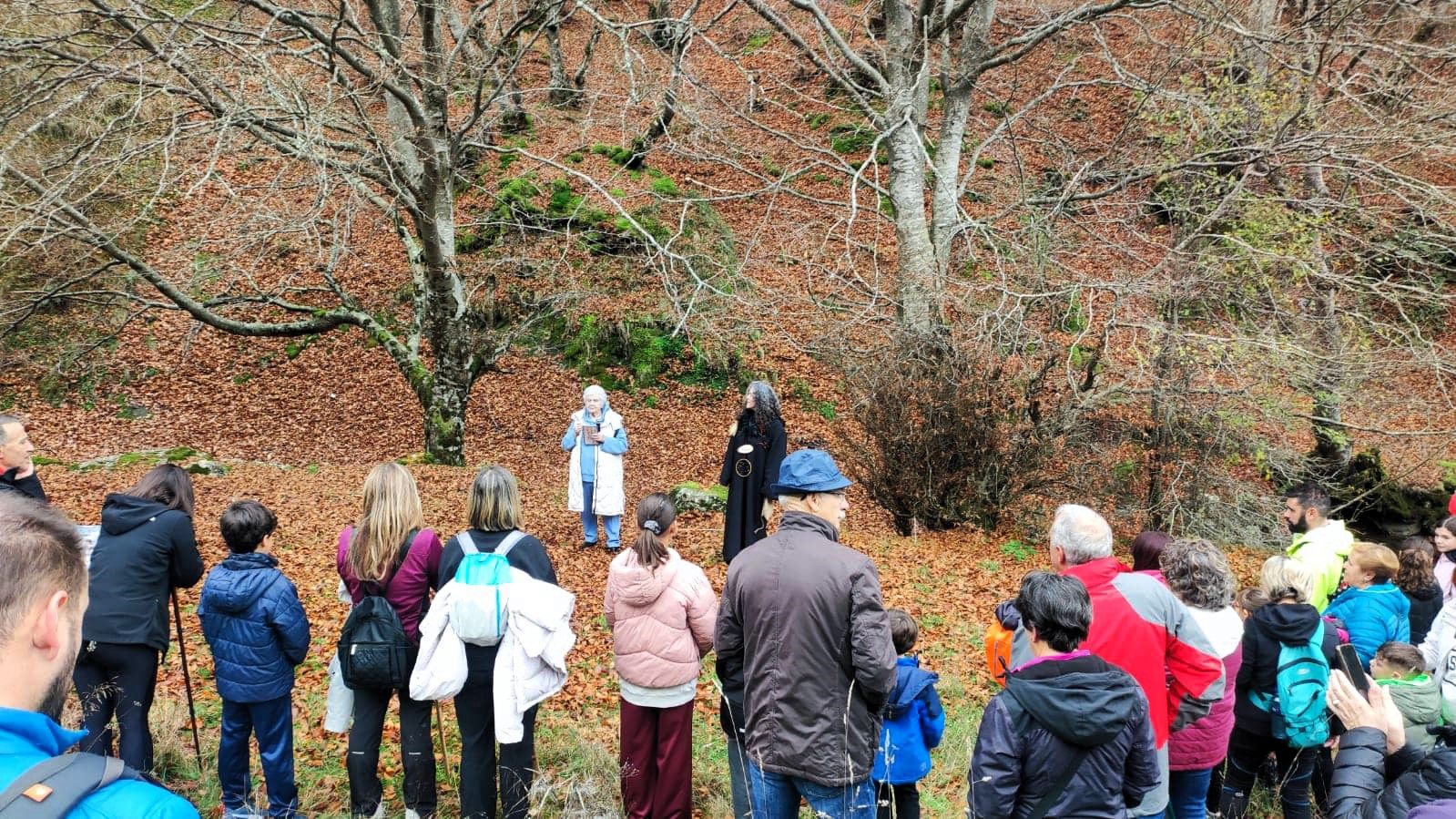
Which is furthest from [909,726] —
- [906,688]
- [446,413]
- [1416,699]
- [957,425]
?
[446,413]

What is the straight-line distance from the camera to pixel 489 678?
3.80 metres

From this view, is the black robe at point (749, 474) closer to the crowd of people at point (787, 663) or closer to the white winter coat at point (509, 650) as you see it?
the crowd of people at point (787, 663)

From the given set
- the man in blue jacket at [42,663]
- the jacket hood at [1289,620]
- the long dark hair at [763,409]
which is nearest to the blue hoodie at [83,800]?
the man in blue jacket at [42,663]

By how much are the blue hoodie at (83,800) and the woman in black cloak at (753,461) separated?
5640mm

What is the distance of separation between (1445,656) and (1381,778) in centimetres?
218

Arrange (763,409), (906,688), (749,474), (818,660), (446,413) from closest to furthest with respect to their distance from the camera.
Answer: (818,660), (906,688), (763,409), (749,474), (446,413)

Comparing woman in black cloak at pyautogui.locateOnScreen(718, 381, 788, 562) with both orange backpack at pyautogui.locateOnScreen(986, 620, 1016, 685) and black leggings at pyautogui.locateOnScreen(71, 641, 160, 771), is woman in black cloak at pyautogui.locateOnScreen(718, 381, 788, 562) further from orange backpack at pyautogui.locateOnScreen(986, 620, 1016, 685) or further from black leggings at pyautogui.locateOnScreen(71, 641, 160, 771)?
black leggings at pyautogui.locateOnScreen(71, 641, 160, 771)

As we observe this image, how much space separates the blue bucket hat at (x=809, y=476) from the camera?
332 cm

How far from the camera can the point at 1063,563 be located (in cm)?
343

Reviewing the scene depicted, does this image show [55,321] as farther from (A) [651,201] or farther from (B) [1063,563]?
(B) [1063,563]

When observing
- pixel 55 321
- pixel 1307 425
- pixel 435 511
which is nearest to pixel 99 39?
pixel 435 511

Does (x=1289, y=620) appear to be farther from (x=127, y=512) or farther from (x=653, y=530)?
(x=127, y=512)

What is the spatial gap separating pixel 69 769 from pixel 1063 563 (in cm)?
324

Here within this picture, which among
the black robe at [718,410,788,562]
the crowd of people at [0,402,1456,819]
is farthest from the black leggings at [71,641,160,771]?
the black robe at [718,410,788,562]
